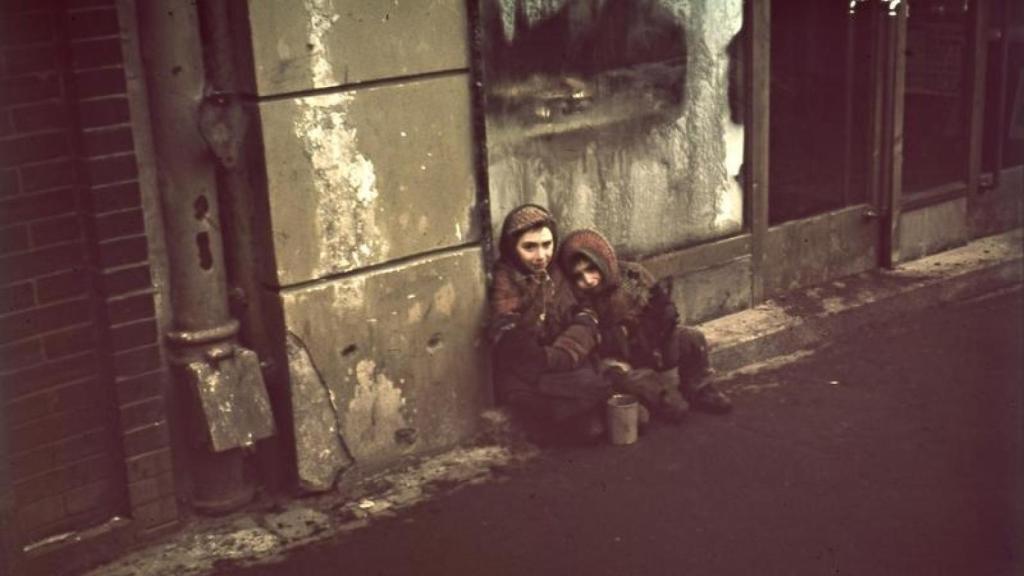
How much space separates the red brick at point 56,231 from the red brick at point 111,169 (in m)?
0.19

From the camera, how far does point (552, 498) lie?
6383 mm

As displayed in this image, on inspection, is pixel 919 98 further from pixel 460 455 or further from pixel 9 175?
pixel 9 175

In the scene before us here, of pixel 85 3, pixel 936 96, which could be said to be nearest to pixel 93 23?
pixel 85 3

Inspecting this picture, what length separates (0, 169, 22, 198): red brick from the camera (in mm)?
5363

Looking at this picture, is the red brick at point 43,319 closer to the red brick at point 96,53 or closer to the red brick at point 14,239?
the red brick at point 14,239

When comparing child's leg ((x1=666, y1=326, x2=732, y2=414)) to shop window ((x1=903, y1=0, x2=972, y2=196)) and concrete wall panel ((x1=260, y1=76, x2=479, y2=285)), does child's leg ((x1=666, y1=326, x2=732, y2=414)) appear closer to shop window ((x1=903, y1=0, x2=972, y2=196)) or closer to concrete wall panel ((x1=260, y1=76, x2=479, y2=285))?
concrete wall panel ((x1=260, y1=76, x2=479, y2=285))

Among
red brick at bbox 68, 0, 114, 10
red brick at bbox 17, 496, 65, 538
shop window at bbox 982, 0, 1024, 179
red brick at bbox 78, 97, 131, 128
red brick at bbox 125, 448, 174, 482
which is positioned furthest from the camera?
shop window at bbox 982, 0, 1024, 179

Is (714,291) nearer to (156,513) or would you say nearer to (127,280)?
(156,513)

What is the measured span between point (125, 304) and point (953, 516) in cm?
352

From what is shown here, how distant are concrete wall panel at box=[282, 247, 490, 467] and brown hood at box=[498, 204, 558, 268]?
0.67 ft

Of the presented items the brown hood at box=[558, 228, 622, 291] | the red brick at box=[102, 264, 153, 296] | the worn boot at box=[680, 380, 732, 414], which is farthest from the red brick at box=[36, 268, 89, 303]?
the worn boot at box=[680, 380, 732, 414]

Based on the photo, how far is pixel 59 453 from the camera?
575cm

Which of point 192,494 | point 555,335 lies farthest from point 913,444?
point 192,494

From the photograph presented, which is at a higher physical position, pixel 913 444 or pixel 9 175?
pixel 9 175
